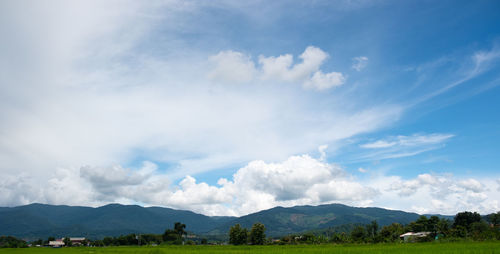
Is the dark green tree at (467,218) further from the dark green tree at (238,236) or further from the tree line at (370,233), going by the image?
the dark green tree at (238,236)

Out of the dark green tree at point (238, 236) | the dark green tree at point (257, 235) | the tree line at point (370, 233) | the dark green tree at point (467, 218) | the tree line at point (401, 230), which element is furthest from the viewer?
the dark green tree at point (467, 218)

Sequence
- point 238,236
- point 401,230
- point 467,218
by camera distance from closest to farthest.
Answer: point 238,236 < point 401,230 < point 467,218

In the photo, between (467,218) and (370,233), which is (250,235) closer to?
(370,233)

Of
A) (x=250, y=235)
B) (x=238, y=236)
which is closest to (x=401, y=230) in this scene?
(x=250, y=235)

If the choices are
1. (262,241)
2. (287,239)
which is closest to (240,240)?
(262,241)

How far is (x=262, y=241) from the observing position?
258ft

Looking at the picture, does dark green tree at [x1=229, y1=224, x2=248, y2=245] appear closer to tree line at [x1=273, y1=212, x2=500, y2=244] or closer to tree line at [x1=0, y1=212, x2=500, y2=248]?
tree line at [x1=0, y1=212, x2=500, y2=248]

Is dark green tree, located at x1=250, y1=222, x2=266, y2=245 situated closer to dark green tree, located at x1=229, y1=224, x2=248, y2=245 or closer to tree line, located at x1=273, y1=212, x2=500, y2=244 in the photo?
dark green tree, located at x1=229, y1=224, x2=248, y2=245

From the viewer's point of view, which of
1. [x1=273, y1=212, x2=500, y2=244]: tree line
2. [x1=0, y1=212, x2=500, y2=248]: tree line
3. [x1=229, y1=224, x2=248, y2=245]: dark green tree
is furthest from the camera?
[x1=229, y1=224, x2=248, y2=245]: dark green tree

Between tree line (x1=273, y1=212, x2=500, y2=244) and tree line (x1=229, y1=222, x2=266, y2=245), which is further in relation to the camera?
tree line (x1=229, y1=222, x2=266, y2=245)

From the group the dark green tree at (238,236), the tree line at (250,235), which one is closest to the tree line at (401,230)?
the tree line at (250,235)

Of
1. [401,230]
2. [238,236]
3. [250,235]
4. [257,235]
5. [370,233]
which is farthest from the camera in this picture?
[370,233]

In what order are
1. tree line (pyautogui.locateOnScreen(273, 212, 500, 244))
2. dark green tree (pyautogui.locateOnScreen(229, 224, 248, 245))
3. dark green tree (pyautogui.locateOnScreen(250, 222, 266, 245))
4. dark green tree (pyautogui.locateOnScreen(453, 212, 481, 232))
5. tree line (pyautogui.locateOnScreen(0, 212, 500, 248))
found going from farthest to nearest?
dark green tree (pyautogui.locateOnScreen(453, 212, 481, 232)) → dark green tree (pyautogui.locateOnScreen(229, 224, 248, 245)) → dark green tree (pyautogui.locateOnScreen(250, 222, 266, 245)) → tree line (pyautogui.locateOnScreen(273, 212, 500, 244)) → tree line (pyautogui.locateOnScreen(0, 212, 500, 248))

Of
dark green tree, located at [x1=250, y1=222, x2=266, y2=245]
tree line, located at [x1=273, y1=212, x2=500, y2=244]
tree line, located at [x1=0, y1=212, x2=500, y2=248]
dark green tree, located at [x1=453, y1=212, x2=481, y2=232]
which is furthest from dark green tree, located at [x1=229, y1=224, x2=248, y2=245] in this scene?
dark green tree, located at [x1=453, y1=212, x2=481, y2=232]
